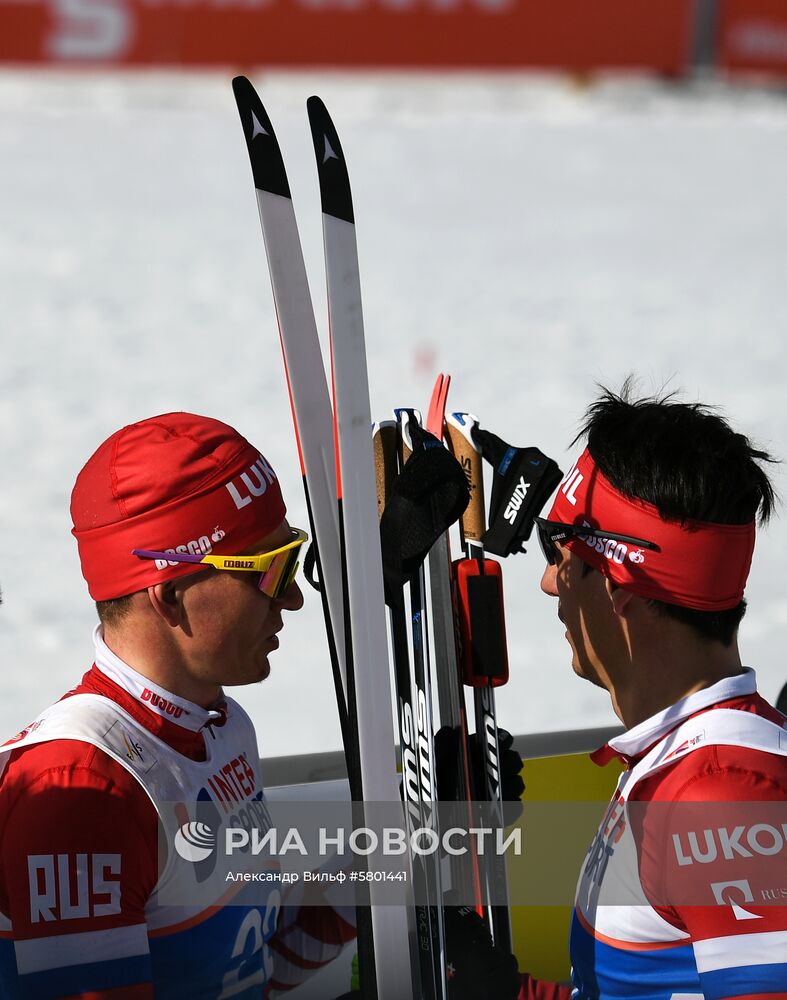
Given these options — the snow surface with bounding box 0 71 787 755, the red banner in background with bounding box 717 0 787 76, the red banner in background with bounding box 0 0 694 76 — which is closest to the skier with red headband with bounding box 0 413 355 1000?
the snow surface with bounding box 0 71 787 755

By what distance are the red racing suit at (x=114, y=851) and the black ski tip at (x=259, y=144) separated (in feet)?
2.39

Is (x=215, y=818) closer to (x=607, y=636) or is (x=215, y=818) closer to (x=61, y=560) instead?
(x=607, y=636)

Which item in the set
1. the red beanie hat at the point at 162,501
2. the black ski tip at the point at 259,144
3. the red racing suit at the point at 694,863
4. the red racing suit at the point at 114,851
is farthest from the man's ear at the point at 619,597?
the black ski tip at the point at 259,144

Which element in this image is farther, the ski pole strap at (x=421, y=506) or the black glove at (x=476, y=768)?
the black glove at (x=476, y=768)

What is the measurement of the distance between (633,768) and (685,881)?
0.83 feet

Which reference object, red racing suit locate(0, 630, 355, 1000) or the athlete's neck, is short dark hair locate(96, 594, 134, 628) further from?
the athlete's neck

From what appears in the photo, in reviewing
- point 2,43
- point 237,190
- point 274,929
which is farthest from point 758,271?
point 274,929

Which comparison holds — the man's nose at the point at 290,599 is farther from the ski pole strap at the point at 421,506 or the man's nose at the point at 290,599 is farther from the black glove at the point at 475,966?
the black glove at the point at 475,966

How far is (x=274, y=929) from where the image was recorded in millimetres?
1997

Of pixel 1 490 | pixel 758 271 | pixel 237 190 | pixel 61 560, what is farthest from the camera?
pixel 237 190

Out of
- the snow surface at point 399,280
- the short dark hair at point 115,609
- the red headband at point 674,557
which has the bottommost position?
the snow surface at point 399,280

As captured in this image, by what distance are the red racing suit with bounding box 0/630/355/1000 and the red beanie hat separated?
0.15 metres

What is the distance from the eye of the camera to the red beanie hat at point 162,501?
1.77 metres

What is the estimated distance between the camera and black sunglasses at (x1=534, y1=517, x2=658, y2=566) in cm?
179
